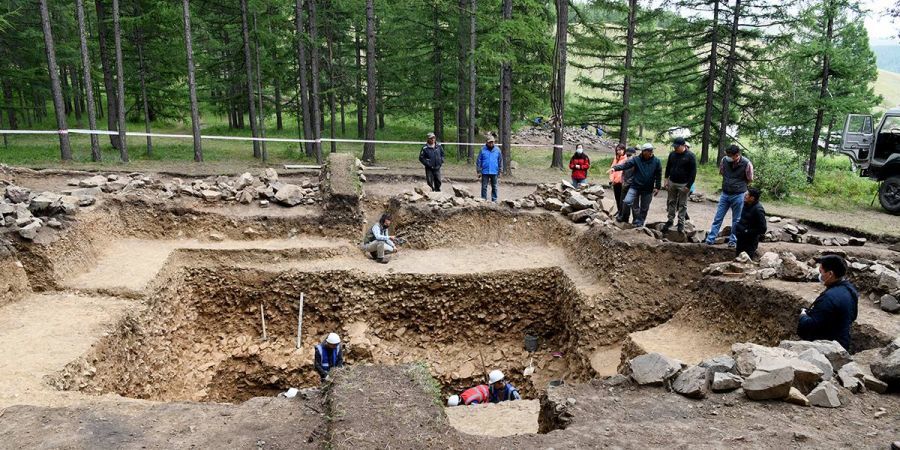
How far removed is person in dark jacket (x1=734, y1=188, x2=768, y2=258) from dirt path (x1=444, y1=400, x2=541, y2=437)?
4.78m

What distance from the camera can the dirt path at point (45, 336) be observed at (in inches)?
253

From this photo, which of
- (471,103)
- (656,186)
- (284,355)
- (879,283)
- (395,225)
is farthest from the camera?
(471,103)

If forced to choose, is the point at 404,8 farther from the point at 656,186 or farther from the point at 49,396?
the point at 49,396

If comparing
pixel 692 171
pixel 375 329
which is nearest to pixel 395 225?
pixel 375 329

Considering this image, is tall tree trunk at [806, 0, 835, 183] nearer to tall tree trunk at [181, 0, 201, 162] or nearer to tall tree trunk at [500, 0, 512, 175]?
tall tree trunk at [500, 0, 512, 175]

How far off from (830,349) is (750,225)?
12.3 feet

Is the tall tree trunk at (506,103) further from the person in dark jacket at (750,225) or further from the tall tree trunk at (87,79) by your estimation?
the tall tree trunk at (87,79)

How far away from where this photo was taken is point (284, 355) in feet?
38.8

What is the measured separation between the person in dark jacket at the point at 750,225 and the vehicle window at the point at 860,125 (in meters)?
9.69

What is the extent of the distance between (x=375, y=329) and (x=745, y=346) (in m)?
7.99

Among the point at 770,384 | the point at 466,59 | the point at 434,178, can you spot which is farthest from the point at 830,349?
the point at 466,59

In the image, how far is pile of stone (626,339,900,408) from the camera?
17.2 feet

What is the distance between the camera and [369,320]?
39.8ft

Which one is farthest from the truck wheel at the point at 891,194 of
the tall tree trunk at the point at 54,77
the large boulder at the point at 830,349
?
the tall tree trunk at the point at 54,77
